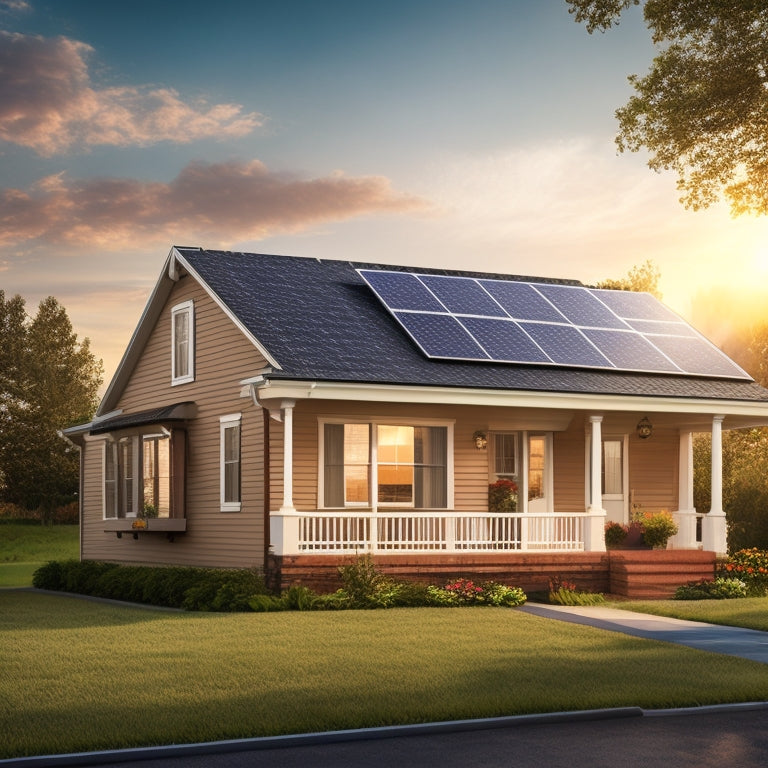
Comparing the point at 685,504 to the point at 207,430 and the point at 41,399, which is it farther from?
the point at 41,399

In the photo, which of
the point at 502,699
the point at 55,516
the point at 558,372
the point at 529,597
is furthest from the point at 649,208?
the point at 55,516

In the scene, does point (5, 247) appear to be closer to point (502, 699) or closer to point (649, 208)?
point (649, 208)

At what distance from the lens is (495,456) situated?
2469 cm

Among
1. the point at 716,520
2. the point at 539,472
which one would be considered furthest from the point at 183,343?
the point at 716,520

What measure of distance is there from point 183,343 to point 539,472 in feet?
27.2

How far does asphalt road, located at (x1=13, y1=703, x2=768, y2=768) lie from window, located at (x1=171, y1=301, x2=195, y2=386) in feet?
54.0

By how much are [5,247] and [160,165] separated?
976 cm

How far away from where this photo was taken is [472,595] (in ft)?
66.8

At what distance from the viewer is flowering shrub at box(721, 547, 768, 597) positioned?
22766 millimetres

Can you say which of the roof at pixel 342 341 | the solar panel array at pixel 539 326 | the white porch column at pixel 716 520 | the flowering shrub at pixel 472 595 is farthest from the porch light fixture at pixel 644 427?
the flowering shrub at pixel 472 595

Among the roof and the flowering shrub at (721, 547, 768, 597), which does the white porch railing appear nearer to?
the roof

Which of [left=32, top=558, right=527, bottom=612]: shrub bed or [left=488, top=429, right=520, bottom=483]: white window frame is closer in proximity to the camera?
[left=32, top=558, right=527, bottom=612]: shrub bed

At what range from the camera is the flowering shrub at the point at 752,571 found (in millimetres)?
22766

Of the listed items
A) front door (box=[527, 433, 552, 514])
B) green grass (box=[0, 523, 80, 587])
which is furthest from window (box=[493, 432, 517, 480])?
green grass (box=[0, 523, 80, 587])
